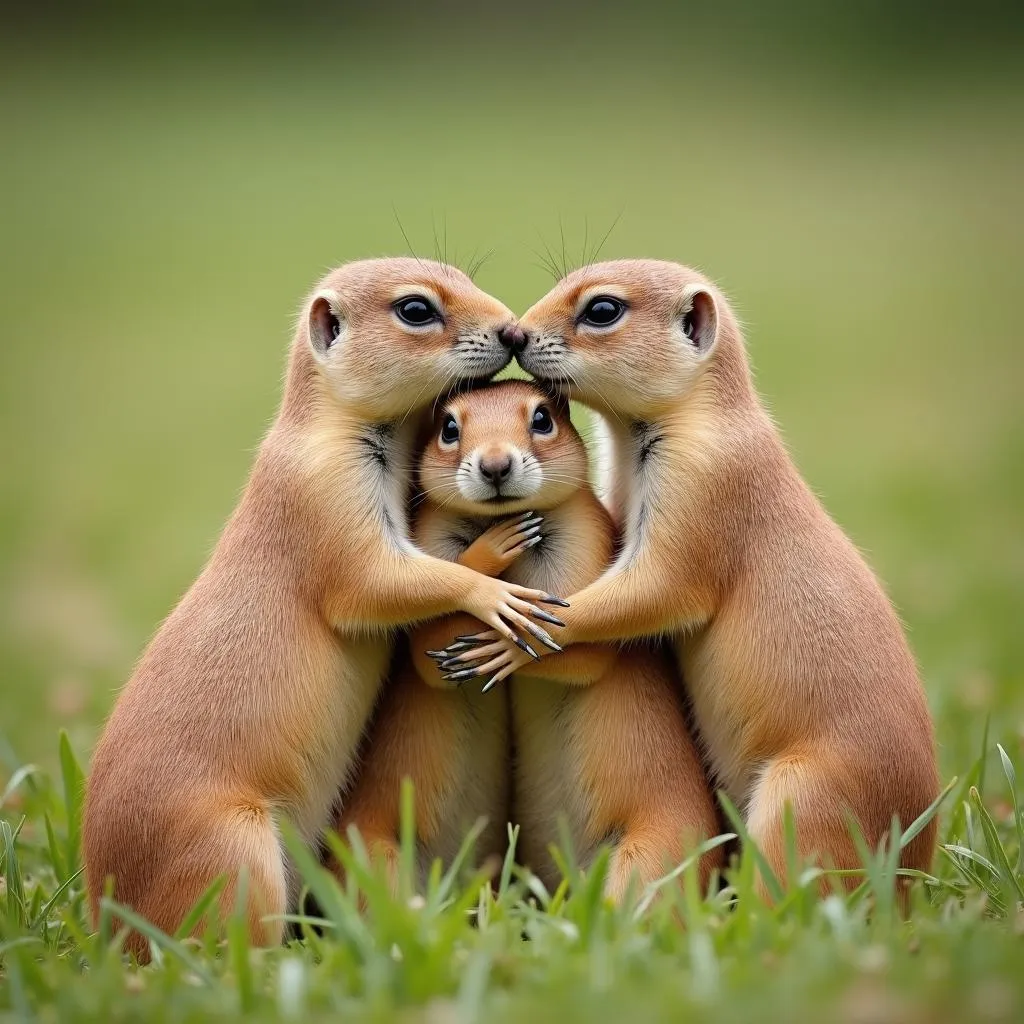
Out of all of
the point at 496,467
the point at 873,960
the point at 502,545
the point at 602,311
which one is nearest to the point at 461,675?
the point at 502,545

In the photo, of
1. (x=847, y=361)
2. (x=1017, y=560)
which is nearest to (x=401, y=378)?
(x=1017, y=560)

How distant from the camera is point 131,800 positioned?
5254mm

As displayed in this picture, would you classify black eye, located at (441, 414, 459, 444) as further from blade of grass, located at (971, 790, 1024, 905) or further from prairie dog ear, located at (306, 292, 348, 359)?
blade of grass, located at (971, 790, 1024, 905)

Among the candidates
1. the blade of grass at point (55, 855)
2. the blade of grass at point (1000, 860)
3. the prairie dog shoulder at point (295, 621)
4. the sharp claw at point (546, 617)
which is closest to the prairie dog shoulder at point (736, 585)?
the sharp claw at point (546, 617)

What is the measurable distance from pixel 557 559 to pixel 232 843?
164 centimetres

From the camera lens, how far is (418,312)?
18.7 feet

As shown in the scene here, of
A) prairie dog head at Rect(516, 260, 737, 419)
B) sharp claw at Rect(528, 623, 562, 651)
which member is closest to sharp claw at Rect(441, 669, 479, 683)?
sharp claw at Rect(528, 623, 562, 651)

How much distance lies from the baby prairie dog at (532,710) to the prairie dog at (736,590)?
0.17 m

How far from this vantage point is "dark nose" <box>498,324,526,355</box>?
5660mm

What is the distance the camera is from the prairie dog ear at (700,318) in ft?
19.0

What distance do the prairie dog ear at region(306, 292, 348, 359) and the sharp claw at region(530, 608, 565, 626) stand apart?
1.39 m

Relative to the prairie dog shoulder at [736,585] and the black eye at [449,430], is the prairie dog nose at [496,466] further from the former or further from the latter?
the prairie dog shoulder at [736,585]

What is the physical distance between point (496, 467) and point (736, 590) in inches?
41.0

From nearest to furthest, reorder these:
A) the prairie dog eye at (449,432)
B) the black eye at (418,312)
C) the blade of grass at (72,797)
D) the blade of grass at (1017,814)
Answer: the blade of grass at (1017,814)
the prairie dog eye at (449,432)
the black eye at (418,312)
the blade of grass at (72,797)
